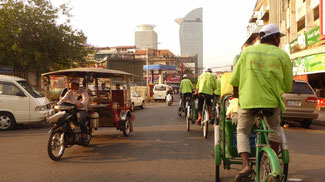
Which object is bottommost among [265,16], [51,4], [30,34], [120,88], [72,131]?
[72,131]

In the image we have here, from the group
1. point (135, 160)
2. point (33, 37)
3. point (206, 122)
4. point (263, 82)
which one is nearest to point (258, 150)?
point (263, 82)

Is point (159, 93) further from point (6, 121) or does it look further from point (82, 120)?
point (82, 120)

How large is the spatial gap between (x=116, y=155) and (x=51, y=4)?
15.1m

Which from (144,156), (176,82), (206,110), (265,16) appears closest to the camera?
(144,156)

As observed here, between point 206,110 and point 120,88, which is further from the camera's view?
point 120,88

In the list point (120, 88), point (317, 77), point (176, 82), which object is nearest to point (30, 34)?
point (120, 88)

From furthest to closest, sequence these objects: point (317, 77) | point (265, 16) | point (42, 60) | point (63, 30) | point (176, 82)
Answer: point (176, 82)
point (265, 16)
point (317, 77)
point (63, 30)
point (42, 60)

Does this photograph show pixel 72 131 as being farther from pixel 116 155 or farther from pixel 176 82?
pixel 176 82

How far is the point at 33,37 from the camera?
17.6 meters

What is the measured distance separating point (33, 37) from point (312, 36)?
18.1 m

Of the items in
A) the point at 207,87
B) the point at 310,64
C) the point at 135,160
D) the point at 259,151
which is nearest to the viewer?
the point at 259,151

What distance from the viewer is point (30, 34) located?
17500 mm

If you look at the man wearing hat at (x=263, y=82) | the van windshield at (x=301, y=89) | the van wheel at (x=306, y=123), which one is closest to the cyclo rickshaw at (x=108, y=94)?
the man wearing hat at (x=263, y=82)

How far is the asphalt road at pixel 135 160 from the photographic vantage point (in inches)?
191
